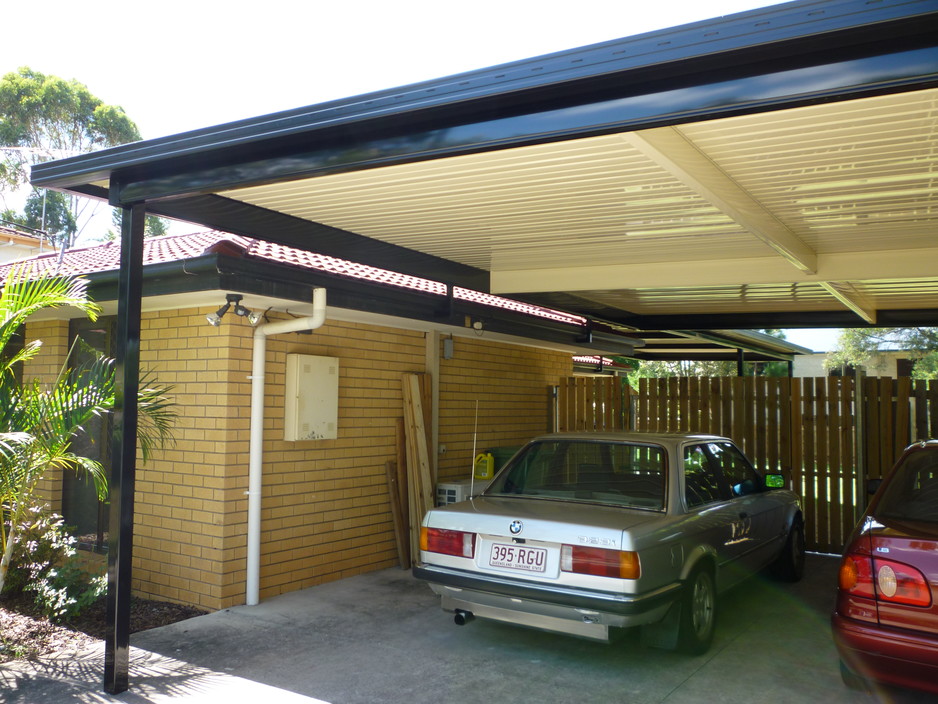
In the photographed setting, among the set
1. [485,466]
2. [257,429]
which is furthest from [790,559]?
[257,429]

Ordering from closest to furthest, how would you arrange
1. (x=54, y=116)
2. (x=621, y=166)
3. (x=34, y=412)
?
1. (x=621, y=166)
2. (x=34, y=412)
3. (x=54, y=116)

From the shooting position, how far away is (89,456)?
315 inches

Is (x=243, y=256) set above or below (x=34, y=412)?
above

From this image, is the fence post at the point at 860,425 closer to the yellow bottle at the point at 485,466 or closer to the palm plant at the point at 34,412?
the yellow bottle at the point at 485,466

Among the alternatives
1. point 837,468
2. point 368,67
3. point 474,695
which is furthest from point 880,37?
point 368,67

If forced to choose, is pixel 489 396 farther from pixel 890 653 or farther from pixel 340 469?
pixel 890 653

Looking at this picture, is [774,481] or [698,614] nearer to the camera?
[698,614]

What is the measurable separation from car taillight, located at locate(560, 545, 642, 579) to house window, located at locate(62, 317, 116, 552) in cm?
518

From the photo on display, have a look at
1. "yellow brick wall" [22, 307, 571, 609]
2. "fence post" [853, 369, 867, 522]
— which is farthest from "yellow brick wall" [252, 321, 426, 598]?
"fence post" [853, 369, 867, 522]

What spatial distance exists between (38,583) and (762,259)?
676cm

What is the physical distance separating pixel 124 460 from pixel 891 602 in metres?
4.47

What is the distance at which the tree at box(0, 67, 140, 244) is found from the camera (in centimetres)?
3092

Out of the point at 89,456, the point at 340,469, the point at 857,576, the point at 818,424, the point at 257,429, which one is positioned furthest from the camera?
the point at 818,424

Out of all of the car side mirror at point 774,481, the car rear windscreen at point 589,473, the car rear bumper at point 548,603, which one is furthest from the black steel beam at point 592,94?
the car side mirror at point 774,481
